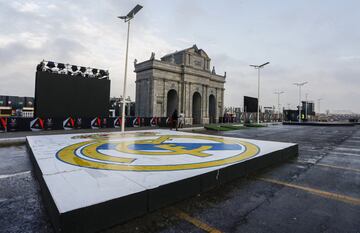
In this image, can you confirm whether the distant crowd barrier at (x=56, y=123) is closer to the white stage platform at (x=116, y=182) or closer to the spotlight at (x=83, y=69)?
the spotlight at (x=83, y=69)

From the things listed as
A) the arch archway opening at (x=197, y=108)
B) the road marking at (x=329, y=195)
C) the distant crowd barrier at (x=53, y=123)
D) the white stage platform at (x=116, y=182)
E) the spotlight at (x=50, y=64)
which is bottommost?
the road marking at (x=329, y=195)

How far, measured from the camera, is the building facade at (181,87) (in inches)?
1157

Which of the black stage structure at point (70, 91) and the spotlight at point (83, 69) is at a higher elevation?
the spotlight at point (83, 69)

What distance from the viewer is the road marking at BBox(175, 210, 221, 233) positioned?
285 centimetres

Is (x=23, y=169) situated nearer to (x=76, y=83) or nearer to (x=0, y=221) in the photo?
(x=0, y=221)

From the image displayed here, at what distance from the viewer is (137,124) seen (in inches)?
960

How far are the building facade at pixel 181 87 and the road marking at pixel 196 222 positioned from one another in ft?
84.2

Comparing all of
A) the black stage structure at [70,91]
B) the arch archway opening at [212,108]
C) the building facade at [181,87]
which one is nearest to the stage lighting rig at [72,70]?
the black stage structure at [70,91]

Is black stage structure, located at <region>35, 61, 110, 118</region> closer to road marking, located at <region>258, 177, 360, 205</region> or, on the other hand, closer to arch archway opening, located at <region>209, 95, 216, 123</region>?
road marking, located at <region>258, 177, 360, 205</region>

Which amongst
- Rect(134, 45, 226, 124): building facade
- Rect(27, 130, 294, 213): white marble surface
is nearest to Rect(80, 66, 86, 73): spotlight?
Rect(134, 45, 226, 124): building facade

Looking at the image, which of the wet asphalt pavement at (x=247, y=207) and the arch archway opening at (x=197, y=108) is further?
the arch archway opening at (x=197, y=108)

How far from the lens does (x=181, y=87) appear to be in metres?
32.8

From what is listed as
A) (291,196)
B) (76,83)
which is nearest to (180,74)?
(76,83)

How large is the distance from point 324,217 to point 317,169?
12.2 ft
